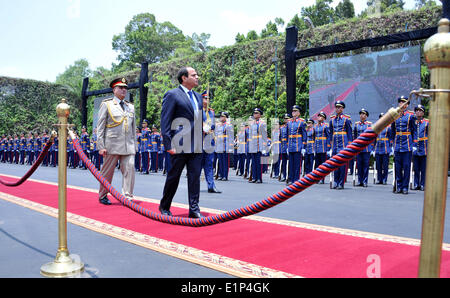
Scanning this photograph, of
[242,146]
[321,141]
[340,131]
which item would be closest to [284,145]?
[321,141]

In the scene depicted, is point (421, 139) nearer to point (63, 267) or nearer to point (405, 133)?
point (405, 133)

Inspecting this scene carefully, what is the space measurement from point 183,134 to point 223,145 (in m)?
7.08

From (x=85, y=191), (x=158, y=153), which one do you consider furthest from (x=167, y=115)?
(x=158, y=153)

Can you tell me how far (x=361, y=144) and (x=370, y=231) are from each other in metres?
2.09

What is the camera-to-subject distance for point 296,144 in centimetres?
956

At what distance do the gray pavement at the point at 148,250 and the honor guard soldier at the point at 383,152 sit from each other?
2997mm

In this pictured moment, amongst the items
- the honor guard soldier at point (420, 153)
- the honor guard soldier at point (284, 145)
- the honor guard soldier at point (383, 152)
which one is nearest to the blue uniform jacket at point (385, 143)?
the honor guard soldier at point (383, 152)

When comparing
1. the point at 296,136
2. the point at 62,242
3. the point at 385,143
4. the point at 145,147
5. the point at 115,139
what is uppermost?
the point at 296,136

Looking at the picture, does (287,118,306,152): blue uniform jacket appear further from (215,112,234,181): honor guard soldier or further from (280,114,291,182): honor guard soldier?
(215,112,234,181): honor guard soldier

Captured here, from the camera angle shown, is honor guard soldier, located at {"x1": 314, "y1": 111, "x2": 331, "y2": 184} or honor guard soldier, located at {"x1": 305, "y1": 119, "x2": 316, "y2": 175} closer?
honor guard soldier, located at {"x1": 314, "y1": 111, "x2": 331, "y2": 184}

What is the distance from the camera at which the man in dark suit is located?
4168mm

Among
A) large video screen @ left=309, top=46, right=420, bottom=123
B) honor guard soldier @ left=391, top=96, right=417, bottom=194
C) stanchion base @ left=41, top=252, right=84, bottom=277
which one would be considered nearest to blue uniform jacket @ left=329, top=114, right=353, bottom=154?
honor guard soldier @ left=391, top=96, right=417, bottom=194

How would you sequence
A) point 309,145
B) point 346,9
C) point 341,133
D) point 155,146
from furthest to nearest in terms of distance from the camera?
point 346,9
point 155,146
point 309,145
point 341,133

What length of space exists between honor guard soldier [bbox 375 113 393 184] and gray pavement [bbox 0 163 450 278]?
2997mm
